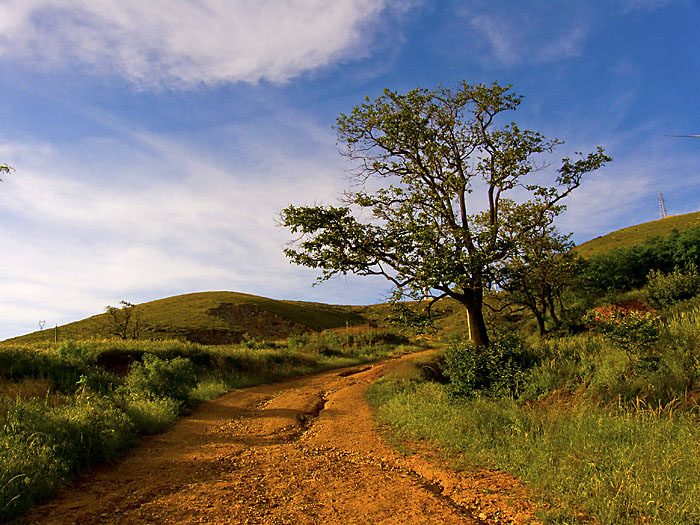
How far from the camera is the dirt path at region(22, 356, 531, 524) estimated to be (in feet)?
15.9

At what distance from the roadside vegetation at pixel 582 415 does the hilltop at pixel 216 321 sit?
28.5 m

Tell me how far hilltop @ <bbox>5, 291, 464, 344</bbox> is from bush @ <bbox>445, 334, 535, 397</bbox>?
2760 centimetres

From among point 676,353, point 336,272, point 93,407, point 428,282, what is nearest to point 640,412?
point 676,353

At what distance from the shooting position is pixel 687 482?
14.8 ft

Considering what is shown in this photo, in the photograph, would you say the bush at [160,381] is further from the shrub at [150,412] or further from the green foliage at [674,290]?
the green foliage at [674,290]

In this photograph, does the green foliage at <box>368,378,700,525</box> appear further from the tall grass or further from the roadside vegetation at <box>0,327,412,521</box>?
the roadside vegetation at <box>0,327,412,521</box>

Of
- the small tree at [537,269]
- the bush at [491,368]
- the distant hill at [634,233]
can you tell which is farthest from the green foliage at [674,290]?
the distant hill at [634,233]

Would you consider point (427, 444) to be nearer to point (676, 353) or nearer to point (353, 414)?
point (353, 414)

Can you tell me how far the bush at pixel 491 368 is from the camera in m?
10.3

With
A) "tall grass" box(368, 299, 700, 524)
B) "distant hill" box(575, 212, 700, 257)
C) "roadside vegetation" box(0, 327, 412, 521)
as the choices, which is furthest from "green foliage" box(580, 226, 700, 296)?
"distant hill" box(575, 212, 700, 257)

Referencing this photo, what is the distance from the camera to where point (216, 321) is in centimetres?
5241

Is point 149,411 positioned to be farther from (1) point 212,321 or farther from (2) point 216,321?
(2) point 216,321

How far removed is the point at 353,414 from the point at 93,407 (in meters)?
6.20

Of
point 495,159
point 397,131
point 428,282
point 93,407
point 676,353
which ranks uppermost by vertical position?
point 397,131
